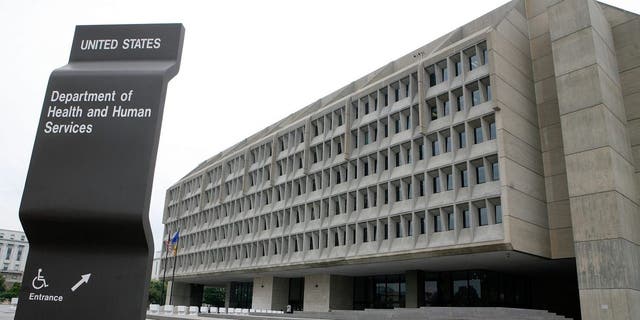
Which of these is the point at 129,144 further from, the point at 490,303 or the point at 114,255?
the point at 490,303

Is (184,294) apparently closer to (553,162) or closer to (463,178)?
(463,178)

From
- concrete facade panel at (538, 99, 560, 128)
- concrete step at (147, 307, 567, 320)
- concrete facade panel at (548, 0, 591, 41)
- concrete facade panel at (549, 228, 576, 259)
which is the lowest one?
concrete step at (147, 307, 567, 320)

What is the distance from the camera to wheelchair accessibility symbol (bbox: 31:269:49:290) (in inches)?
233

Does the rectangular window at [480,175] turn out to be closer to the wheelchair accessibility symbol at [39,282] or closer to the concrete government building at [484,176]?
the concrete government building at [484,176]

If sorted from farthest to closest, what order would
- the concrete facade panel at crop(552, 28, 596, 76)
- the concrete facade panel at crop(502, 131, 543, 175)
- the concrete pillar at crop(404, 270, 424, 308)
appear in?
1. the concrete pillar at crop(404, 270, 424, 308)
2. the concrete facade panel at crop(502, 131, 543, 175)
3. the concrete facade panel at crop(552, 28, 596, 76)

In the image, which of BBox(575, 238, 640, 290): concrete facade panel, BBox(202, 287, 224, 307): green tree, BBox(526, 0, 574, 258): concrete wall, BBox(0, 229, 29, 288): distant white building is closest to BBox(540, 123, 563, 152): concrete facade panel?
BBox(526, 0, 574, 258): concrete wall

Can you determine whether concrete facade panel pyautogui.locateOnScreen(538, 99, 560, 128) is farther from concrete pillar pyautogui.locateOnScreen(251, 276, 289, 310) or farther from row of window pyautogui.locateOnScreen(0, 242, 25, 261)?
row of window pyautogui.locateOnScreen(0, 242, 25, 261)

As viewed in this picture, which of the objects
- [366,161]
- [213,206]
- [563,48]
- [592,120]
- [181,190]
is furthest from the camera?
[181,190]

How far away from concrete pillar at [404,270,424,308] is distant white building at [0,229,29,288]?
11849 centimetres

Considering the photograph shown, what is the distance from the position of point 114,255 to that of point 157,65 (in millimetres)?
2430

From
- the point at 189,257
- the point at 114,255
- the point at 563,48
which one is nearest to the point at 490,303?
the point at 563,48

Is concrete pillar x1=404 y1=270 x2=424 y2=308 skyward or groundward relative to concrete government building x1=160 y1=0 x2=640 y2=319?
groundward

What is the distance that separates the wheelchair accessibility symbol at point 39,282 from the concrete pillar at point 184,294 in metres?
67.7

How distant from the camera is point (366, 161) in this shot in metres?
41.8
